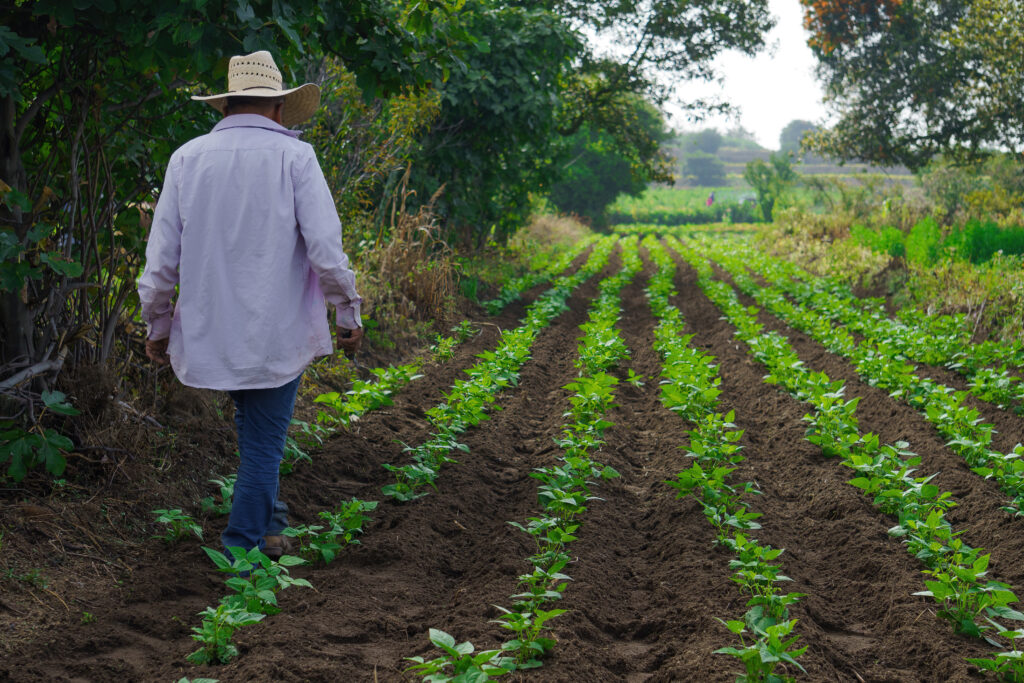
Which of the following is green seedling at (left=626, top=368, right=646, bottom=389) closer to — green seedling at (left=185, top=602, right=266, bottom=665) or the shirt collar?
the shirt collar

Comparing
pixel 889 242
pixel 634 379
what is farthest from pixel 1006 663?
pixel 889 242

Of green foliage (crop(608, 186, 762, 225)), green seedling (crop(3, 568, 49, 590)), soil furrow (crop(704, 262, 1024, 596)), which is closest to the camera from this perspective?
green seedling (crop(3, 568, 49, 590))

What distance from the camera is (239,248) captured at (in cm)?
349

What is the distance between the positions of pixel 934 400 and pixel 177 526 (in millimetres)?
5442

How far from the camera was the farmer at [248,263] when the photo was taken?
3.49 metres

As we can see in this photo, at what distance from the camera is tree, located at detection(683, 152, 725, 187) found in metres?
123

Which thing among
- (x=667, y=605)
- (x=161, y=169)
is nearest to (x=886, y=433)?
(x=667, y=605)

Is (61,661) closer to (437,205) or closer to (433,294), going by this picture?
(433,294)

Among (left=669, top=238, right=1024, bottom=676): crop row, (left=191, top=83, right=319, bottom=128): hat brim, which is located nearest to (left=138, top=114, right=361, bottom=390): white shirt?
(left=191, top=83, right=319, bottom=128): hat brim

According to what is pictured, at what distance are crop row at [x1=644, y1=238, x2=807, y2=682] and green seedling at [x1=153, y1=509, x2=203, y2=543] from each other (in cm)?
243

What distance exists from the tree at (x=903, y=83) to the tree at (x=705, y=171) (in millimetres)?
103534

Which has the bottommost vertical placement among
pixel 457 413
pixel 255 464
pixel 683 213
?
pixel 457 413

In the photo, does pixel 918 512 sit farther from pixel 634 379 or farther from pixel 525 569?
pixel 634 379

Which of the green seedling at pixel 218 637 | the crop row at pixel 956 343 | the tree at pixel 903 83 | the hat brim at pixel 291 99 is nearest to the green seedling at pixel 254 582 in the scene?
the green seedling at pixel 218 637
